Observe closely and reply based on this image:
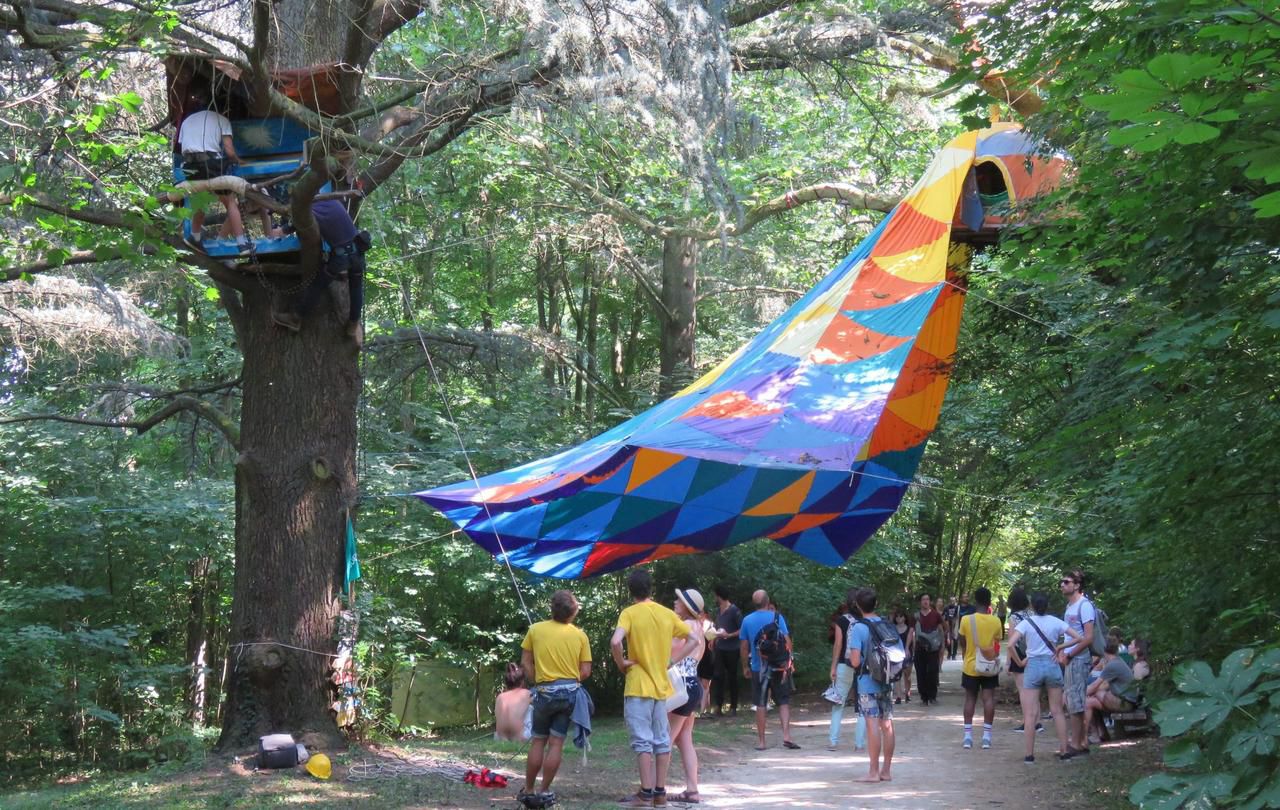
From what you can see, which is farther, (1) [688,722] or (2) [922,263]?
(2) [922,263]

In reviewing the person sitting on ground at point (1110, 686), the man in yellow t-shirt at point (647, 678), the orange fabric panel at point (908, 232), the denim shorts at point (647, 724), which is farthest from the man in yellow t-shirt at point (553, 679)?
the person sitting on ground at point (1110, 686)

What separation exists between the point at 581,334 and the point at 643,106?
17288mm

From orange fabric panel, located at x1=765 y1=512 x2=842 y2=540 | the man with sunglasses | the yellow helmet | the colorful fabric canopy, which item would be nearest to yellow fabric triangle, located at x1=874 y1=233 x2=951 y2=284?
the colorful fabric canopy

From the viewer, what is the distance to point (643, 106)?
8227 mm

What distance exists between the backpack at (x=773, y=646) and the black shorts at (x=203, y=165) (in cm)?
717

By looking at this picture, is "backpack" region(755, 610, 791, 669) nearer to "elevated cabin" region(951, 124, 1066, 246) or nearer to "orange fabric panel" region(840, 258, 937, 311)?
"orange fabric panel" region(840, 258, 937, 311)

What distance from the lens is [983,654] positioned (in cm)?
1146

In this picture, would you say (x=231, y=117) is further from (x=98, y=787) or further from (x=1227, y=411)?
(x=1227, y=411)

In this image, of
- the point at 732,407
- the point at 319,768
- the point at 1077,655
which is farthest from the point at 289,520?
the point at 1077,655

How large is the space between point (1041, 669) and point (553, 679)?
16.3 feet

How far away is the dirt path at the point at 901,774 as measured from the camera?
8.55 meters

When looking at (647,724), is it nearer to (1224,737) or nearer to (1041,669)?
(1041,669)

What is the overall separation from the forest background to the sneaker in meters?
0.74

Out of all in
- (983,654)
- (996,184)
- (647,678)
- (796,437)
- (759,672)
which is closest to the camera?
(647,678)
